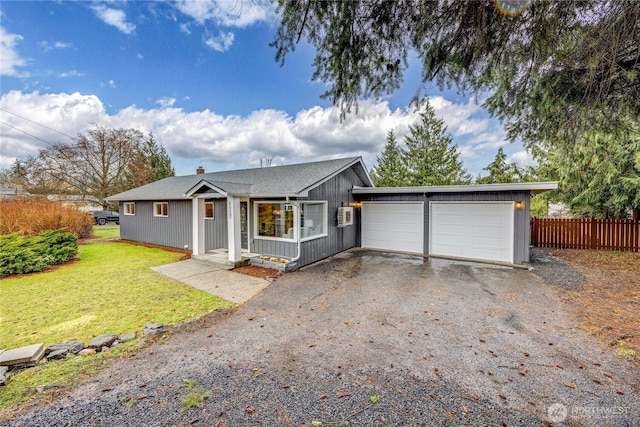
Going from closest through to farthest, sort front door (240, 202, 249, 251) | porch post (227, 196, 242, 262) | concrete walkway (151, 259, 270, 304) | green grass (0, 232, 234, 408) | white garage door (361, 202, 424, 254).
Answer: green grass (0, 232, 234, 408) < concrete walkway (151, 259, 270, 304) < porch post (227, 196, 242, 262) < front door (240, 202, 249, 251) < white garage door (361, 202, 424, 254)

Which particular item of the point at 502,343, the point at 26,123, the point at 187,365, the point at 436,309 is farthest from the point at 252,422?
the point at 26,123

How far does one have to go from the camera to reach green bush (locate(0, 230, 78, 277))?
7.25 meters

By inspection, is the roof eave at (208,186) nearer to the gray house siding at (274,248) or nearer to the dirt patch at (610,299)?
the gray house siding at (274,248)

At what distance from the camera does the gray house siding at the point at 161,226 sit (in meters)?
11.3

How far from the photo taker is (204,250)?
31.3ft

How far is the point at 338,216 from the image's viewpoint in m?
10.0

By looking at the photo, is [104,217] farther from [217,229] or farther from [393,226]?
[393,226]

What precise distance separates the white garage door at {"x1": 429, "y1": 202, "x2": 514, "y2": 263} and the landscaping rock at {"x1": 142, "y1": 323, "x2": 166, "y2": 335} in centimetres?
893

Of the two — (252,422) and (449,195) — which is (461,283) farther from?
(252,422)

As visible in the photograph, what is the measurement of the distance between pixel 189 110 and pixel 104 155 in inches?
510

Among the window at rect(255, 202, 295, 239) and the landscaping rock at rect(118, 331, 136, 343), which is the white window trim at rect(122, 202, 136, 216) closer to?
the window at rect(255, 202, 295, 239)

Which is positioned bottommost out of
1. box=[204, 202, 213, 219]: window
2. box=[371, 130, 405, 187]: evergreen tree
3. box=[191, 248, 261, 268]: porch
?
box=[191, 248, 261, 268]: porch

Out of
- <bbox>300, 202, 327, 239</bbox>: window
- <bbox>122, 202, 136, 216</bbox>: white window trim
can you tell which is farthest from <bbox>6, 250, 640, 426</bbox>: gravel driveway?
<bbox>122, 202, 136, 216</bbox>: white window trim

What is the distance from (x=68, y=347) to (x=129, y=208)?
13089mm
